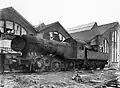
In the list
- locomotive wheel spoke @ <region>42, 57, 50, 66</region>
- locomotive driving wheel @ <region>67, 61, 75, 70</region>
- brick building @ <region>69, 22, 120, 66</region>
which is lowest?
locomotive driving wheel @ <region>67, 61, 75, 70</region>

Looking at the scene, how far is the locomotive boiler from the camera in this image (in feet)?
41.7

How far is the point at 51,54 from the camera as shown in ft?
49.3

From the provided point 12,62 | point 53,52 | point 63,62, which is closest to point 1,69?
point 12,62

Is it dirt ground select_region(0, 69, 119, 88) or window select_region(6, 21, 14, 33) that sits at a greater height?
window select_region(6, 21, 14, 33)

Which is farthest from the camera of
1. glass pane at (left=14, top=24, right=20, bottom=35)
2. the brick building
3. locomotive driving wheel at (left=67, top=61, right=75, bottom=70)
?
the brick building

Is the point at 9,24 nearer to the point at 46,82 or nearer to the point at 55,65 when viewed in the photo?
the point at 55,65

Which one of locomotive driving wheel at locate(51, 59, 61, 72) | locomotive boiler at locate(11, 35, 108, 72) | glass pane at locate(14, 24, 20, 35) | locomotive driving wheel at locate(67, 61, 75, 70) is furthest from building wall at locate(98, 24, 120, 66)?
locomotive driving wheel at locate(51, 59, 61, 72)

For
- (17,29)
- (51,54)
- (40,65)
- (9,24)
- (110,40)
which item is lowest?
(40,65)

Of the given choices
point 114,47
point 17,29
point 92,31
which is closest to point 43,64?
point 17,29

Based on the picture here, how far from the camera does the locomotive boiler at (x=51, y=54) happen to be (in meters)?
12.7

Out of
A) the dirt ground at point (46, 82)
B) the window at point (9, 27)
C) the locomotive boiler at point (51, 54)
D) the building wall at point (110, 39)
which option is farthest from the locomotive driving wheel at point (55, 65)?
the building wall at point (110, 39)

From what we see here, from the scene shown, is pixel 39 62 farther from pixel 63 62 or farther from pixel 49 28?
pixel 49 28

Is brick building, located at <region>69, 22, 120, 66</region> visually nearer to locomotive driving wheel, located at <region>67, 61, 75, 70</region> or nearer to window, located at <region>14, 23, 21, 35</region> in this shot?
locomotive driving wheel, located at <region>67, 61, 75, 70</region>

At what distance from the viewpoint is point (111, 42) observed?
3050cm
